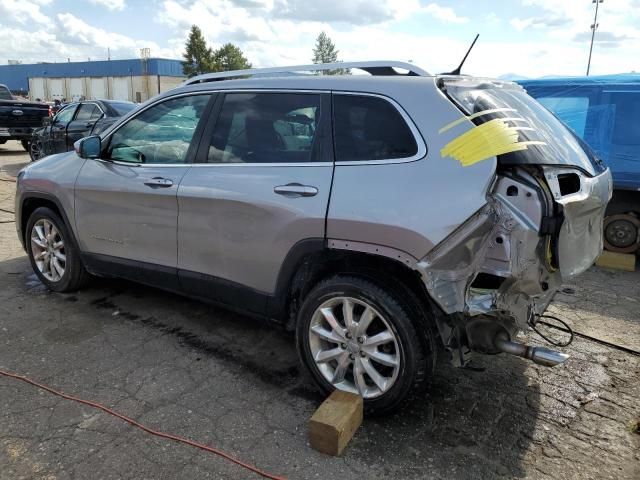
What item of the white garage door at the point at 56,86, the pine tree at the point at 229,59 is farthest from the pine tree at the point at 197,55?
the white garage door at the point at 56,86

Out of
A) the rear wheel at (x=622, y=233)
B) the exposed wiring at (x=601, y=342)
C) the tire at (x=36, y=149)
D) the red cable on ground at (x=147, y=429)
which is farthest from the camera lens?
the tire at (x=36, y=149)

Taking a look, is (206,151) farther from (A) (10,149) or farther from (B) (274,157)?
(A) (10,149)

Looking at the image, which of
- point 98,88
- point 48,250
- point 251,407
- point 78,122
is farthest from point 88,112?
point 98,88

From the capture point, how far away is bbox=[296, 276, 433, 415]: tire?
2.64 meters

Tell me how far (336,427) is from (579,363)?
6.78 ft

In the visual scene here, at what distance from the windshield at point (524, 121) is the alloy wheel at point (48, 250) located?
3.64m

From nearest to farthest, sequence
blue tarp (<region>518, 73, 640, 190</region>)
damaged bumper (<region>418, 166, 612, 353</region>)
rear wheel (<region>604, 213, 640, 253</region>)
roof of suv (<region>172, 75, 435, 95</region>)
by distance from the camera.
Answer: damaged bumper (<region>418, 166, 612, 353</region>), roof of suv (<region>172, 75, 435, 95</region>), blue tarp (<region>518, 73, 640, 190</region>), rear wheel (<region>604, 213, 640, 253</region>)

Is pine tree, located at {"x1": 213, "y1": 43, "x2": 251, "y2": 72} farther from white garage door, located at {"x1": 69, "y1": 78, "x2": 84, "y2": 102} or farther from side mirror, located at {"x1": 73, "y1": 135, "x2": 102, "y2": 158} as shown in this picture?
side mirror, located at {"x1": 73, "y1": 135, "x2": 102, "y2": 158}

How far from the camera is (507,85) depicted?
3.12 m

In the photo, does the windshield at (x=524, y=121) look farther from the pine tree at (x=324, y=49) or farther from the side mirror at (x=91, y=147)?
the pine tree at (x=324, y=49)

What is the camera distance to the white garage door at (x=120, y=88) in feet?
216

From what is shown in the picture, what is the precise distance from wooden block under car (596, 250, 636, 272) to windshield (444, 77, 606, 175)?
3500 mm

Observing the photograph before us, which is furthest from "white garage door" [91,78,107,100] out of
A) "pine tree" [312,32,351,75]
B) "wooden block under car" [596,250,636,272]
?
"wooden block under car" [596,250,636,272]

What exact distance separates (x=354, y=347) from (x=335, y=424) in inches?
18.5
